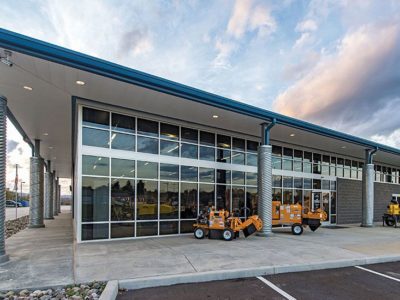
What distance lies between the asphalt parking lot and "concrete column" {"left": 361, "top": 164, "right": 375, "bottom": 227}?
44.5 feet

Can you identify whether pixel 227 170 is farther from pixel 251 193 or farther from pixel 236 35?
pixel 236 35

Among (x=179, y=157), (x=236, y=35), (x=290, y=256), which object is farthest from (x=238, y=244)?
(x=236, y=35)

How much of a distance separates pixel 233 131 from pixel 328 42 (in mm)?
5965

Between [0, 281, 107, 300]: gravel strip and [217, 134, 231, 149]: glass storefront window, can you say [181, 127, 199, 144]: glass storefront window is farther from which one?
[0, 281, 107, 300]: gravel strip

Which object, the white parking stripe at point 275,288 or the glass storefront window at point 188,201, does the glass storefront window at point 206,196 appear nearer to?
the glass storefront window at point 188,201

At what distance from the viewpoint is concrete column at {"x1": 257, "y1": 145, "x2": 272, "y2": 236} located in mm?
13443

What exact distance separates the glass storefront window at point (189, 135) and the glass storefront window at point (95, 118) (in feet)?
11.6

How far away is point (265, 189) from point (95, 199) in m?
7.17

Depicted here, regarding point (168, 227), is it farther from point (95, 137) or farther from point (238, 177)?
point (95, 137)

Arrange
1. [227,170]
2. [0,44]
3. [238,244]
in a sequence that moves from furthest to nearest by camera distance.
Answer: [227,170] → [238,244] → [0,44]

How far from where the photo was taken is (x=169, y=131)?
13766 millimetres

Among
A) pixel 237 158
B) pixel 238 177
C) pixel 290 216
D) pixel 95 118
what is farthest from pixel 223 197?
pixel 95 118

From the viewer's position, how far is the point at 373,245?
11.3 metres

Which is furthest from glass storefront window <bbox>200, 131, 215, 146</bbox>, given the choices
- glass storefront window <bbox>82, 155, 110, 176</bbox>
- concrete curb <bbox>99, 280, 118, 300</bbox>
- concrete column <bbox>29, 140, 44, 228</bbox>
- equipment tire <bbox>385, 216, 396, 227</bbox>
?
equipment tire <bbox>385, 216, 396, 227</bbox>
